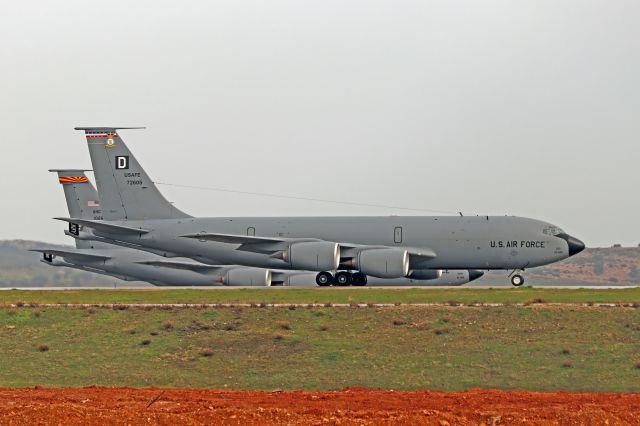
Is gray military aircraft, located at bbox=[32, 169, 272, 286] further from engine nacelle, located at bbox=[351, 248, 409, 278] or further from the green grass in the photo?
the green grass

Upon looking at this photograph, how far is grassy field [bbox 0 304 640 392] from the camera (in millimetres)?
29047

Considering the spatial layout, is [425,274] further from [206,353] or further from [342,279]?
[206,353]

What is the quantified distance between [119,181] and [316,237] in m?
11.7

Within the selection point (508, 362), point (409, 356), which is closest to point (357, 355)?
point (409, 356)

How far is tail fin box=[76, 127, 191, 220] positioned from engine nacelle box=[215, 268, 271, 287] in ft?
17.9

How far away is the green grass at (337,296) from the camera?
40.6 m

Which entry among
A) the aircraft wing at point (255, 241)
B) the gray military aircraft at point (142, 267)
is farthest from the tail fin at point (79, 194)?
the aircraft wing at point (255, 241)

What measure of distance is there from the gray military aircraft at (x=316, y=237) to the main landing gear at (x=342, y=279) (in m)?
0.05

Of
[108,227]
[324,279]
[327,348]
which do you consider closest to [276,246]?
[324,279]

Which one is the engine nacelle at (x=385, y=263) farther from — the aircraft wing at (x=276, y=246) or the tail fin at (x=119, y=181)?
the tail fin at (x=119, y=181)

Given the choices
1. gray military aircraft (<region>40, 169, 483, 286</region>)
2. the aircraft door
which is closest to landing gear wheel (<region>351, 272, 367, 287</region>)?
the aircraft door

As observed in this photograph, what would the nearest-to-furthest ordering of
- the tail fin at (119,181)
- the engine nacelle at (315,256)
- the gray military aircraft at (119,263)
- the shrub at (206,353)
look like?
the shrub at (206,353) < the engine nacelle at (315,256) < the tail fin at (119,181) < the gray military aircraft at (119,263)

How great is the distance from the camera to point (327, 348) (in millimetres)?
32156

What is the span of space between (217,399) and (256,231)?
33.3 m
